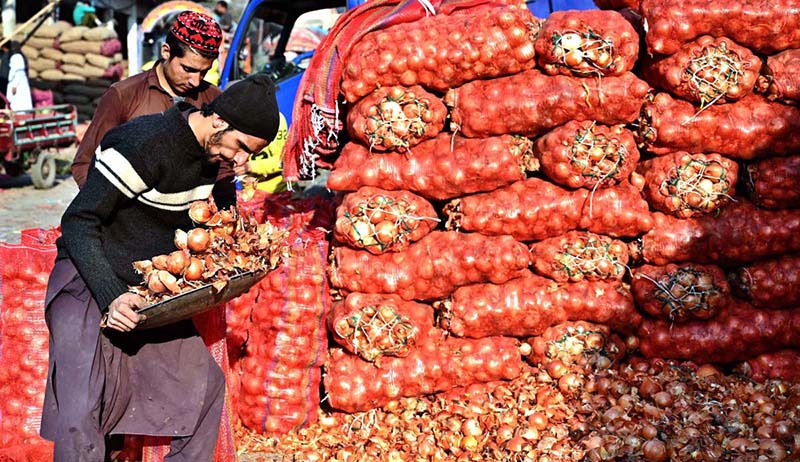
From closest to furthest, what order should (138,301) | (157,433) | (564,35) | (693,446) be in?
(138,301) → (157,433) → (693,446) → (564,35)

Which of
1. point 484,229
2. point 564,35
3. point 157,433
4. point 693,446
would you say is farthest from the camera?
point 484,229

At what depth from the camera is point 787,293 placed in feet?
12.7

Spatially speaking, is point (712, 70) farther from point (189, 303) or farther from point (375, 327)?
point (189, 303)

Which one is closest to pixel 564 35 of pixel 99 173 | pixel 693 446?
pixel 693 446

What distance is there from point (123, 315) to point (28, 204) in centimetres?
894

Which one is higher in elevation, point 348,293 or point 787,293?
point 787,293

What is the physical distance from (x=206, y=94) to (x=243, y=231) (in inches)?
55.8

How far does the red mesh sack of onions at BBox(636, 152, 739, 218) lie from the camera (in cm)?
383

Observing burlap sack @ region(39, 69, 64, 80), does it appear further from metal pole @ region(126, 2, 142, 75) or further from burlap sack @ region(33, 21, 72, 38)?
metal pole @ region(126, 2, 142, 75)

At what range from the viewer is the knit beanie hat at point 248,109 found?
2.65 metres

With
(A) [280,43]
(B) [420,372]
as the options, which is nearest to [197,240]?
(B) [420,372]

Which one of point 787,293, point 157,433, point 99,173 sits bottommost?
point 157,433

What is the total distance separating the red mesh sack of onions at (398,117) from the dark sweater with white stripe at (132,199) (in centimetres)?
120

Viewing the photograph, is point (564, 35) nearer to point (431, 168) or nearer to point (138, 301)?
point (431, 168)
